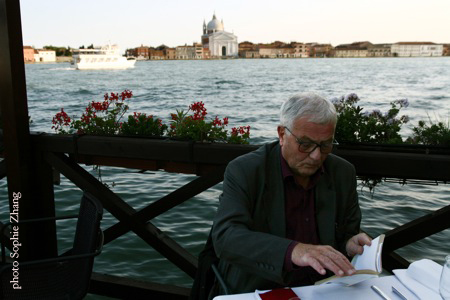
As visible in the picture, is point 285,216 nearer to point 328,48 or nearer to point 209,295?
point 209,295

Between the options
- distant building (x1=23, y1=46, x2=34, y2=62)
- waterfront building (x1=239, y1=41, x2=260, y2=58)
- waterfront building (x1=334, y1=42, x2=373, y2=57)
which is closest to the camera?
distant building (x1=23, y1=46, x2=34, y2=62)

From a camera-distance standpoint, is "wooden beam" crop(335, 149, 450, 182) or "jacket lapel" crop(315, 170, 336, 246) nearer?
"jacket lapel" crop(315, 170, 336, 246)

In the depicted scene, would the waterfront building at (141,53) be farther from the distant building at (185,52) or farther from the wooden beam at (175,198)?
the wooden beam at (175,198)

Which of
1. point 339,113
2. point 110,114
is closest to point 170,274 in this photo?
point 110,114

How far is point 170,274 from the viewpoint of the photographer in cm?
346

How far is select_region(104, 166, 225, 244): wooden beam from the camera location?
216cm

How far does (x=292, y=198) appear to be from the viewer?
156 cm

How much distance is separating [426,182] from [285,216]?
0.85 metres

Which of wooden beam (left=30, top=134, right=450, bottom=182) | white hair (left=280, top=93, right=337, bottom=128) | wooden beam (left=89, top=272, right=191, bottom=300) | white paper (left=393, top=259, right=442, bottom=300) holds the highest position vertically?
white hair (left=280, top=93, right=337, bottom=128)

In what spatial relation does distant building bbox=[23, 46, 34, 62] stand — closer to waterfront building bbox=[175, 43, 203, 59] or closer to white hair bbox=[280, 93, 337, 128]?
waterfront building bbox=[175, 43, 203, 59]

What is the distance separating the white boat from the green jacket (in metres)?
61.5

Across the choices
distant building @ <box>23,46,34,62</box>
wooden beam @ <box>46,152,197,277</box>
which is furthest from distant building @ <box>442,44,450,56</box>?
wooden beam @ <box>46,152,197,277</box>

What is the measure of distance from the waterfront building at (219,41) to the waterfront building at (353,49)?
22.9 m

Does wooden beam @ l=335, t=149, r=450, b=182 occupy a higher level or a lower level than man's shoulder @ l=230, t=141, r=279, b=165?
lower
